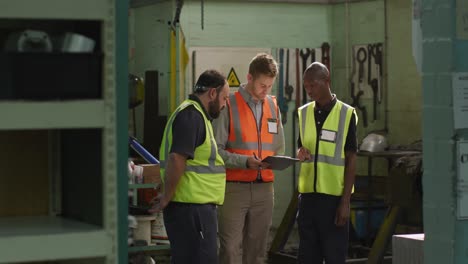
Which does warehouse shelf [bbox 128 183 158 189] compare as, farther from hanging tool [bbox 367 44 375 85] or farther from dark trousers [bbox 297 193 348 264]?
hanging tool [bbox 367 44 375 85]

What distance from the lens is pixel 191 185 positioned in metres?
5.29

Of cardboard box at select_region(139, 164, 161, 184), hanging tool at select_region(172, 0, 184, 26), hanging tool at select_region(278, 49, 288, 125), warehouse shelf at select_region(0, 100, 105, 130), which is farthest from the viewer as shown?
Answer: hanging tool at select_region(278, 49, 288, 125)

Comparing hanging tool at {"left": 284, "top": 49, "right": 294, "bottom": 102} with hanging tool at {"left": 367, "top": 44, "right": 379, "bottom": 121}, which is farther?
hanging tool at {"left": 284, "top": 49, "right": 294, "bottom": 102}

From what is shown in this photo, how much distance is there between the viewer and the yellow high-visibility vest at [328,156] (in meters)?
5.97

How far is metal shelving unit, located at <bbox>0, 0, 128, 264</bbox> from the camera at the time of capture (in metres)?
2.68

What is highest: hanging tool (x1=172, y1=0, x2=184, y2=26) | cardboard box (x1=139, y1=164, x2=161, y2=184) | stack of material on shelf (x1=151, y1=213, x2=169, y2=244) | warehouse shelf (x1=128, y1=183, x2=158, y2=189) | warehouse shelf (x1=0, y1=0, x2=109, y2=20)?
hanging tool (x1=172, y1=0, x2=184, y2=26)

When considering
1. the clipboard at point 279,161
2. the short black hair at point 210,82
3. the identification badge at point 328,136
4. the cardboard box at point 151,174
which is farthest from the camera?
the cardboard box at point 151,174

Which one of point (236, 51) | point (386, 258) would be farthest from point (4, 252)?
point (236, 51)

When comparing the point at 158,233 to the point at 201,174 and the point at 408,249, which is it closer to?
the point at 201,174

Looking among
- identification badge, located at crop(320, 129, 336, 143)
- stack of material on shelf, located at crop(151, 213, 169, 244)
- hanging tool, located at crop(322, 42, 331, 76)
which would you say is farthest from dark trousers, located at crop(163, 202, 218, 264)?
hanging tool, located at crop(322, 42, 331, 76)

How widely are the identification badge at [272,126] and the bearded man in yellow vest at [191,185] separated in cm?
98

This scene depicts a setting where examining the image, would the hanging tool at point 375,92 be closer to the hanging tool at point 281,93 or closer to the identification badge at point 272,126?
the hanging tool at point 281,93

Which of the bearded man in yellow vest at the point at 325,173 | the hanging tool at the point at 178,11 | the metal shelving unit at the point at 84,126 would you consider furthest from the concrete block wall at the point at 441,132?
the hanging tool at the point at 178,11

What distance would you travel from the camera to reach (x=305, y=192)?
239 inches
